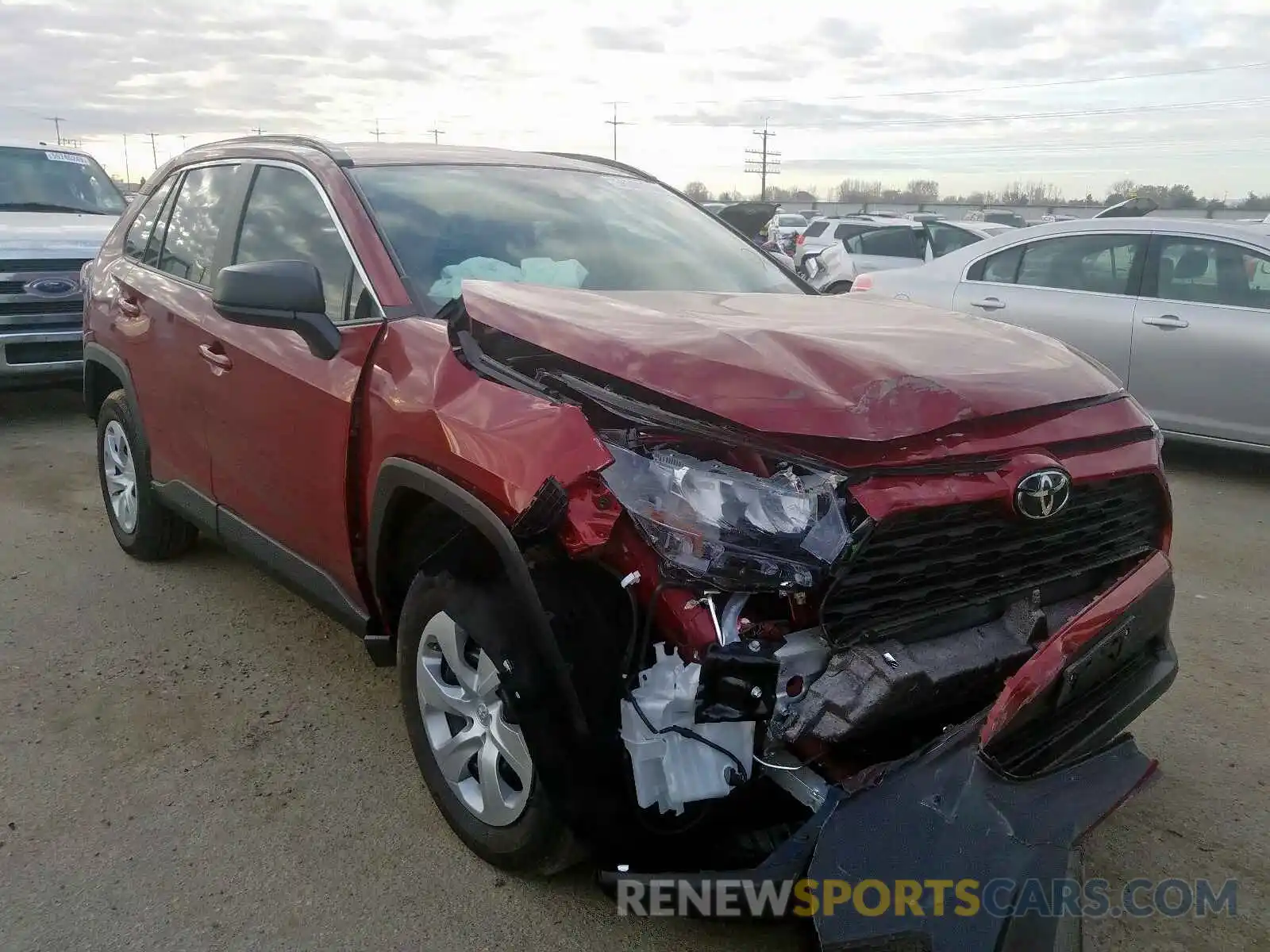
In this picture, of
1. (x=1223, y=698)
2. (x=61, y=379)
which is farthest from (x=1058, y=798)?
(x=61, y=379)

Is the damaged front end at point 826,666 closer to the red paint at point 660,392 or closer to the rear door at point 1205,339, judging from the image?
the red paint at point 660,392

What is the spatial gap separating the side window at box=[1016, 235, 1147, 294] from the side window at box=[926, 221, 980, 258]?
660cm

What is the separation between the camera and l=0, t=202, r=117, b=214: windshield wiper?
27.7ft

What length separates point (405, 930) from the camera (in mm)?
2469

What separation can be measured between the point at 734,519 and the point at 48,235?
7.40 m

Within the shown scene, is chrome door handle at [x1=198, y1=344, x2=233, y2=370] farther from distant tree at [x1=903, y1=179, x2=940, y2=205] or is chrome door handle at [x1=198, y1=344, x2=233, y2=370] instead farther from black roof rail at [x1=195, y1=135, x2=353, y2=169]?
distant tree at [x1=903, y1=179, x2=940, y2=205]

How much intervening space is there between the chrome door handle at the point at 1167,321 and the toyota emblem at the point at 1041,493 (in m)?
4.76

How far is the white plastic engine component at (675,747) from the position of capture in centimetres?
205

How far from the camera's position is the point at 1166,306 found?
21.2 ft

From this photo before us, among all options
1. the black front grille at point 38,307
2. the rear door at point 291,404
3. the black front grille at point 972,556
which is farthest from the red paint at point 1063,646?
the black front grille at point 38,307

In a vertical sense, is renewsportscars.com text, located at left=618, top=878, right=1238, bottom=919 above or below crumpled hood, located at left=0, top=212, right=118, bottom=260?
below

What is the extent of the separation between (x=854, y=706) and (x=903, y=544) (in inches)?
13.9

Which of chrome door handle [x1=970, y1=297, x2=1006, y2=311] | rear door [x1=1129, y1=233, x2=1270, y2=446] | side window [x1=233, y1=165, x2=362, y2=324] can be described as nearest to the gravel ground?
side window [x1=233, y1=165, x2=362, y2=324]

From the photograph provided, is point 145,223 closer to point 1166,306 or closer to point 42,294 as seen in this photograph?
point 42,294
